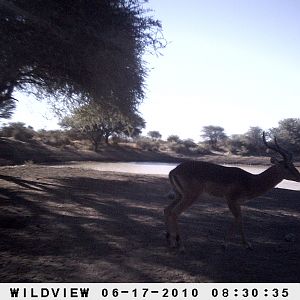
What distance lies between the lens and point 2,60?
497 inches

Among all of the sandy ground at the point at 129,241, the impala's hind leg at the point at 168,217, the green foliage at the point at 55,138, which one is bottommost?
the sandy ground at the point at 129,241

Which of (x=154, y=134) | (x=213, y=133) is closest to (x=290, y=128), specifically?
(x=213, y=133)

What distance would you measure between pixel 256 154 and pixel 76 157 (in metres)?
20.0

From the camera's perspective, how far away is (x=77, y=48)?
1413 cm

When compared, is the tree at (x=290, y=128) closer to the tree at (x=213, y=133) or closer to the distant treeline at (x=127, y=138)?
the distant treeline at (x=127, y=138)

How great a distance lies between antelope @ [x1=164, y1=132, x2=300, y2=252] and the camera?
24.2ft

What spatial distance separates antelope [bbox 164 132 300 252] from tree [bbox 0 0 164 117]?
7978mm

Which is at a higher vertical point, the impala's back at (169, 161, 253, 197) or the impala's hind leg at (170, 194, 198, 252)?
the impala's back at (169, 161, 253, 197)

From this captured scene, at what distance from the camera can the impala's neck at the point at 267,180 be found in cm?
790

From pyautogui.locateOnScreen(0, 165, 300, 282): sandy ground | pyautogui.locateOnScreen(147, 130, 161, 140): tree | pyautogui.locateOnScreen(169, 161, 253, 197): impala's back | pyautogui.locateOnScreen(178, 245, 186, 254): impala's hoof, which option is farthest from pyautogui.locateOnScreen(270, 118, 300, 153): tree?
pyautogui.locateOnScreen(178, 245, 186, 254): impala's hoof

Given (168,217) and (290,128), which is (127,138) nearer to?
(290,128)

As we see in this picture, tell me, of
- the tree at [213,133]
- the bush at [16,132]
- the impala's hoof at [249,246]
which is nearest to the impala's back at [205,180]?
the impala's hoof at [249,246]

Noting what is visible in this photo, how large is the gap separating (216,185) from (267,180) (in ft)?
3.96

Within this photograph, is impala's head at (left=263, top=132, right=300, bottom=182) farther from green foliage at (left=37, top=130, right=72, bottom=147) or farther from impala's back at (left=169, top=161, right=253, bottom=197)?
green foliage at (left=37, top=130, right=72, bottom=147)
